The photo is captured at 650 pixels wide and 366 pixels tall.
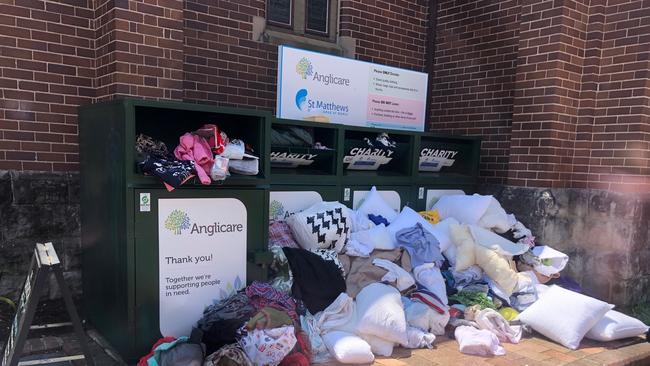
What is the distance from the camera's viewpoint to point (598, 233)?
5551 mm

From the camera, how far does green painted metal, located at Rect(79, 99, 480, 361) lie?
A: 3.35 meters

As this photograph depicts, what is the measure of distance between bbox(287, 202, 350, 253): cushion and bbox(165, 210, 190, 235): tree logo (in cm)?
116

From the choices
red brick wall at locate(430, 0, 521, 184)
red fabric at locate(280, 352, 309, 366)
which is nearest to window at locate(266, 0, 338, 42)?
red brick wall at locate(430, 0, 521, 184)

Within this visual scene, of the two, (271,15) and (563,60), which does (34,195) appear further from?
(563,60)

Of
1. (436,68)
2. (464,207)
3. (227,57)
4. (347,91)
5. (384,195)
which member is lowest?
(464,207)

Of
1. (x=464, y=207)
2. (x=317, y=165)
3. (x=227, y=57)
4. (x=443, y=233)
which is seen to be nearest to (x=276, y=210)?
(x=317, y=165)

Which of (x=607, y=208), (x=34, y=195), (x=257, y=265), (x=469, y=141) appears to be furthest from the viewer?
(x=469, y=141)

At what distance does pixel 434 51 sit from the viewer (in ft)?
23.8

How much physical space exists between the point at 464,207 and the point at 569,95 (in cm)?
188

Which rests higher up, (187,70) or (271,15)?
(271,15)

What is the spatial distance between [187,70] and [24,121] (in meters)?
1.60

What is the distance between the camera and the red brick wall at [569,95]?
5398mm

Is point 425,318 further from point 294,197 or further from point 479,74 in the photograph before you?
point 479,74

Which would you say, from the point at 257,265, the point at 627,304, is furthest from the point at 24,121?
the point at 627,304
